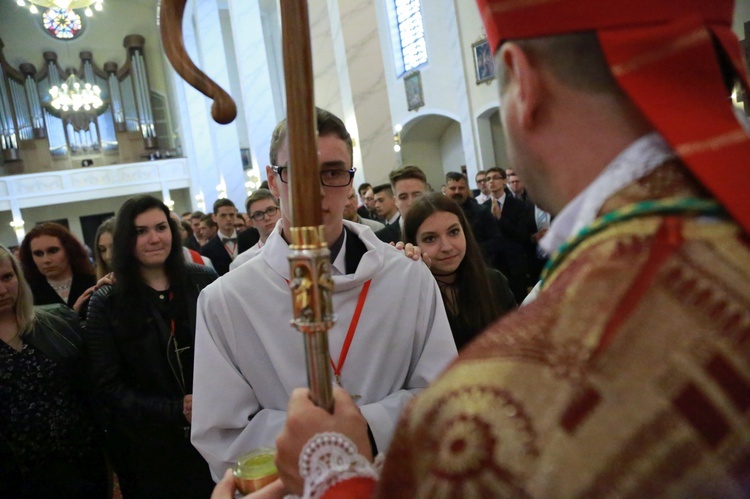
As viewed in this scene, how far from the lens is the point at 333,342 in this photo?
1.71 metres

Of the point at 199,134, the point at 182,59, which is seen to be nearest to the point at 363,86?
the point at 182,59

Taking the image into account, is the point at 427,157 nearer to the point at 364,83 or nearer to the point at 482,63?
the point at 482,63

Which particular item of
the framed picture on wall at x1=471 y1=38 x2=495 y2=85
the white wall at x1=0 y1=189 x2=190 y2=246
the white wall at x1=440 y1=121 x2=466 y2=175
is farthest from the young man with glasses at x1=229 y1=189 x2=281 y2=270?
the white wall at x1=0 y1=189 x2=190 y2=246

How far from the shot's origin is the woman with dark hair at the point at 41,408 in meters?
2.48

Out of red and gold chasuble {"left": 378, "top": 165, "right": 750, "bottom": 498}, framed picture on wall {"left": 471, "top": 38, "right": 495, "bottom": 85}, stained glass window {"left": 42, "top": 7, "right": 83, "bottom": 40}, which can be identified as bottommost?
red and gold chasuble {"left": 378, "top": 165, "right": 750, "bottom": 498}

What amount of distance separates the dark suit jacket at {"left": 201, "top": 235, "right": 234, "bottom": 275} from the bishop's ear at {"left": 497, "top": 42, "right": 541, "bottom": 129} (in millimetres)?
5032

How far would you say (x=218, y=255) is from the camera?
571 centimetres

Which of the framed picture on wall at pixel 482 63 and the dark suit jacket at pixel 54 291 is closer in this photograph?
the dark suit jacket at pixel 54 291

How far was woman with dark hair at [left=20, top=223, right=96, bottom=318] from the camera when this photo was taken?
3.63m

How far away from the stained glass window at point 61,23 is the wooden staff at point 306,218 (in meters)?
24.8

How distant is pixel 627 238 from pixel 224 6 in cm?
2381

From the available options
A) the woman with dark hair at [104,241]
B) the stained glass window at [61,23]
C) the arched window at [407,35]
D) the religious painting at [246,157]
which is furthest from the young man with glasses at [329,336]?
the stained glass window at [61,23]

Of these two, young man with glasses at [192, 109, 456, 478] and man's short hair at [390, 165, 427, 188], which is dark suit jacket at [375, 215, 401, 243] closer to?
man's short hair at [390, 165, 427, 188]

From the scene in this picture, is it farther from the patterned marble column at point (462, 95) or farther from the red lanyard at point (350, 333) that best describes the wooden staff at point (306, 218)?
the patterned marble column at point (462, 95)
